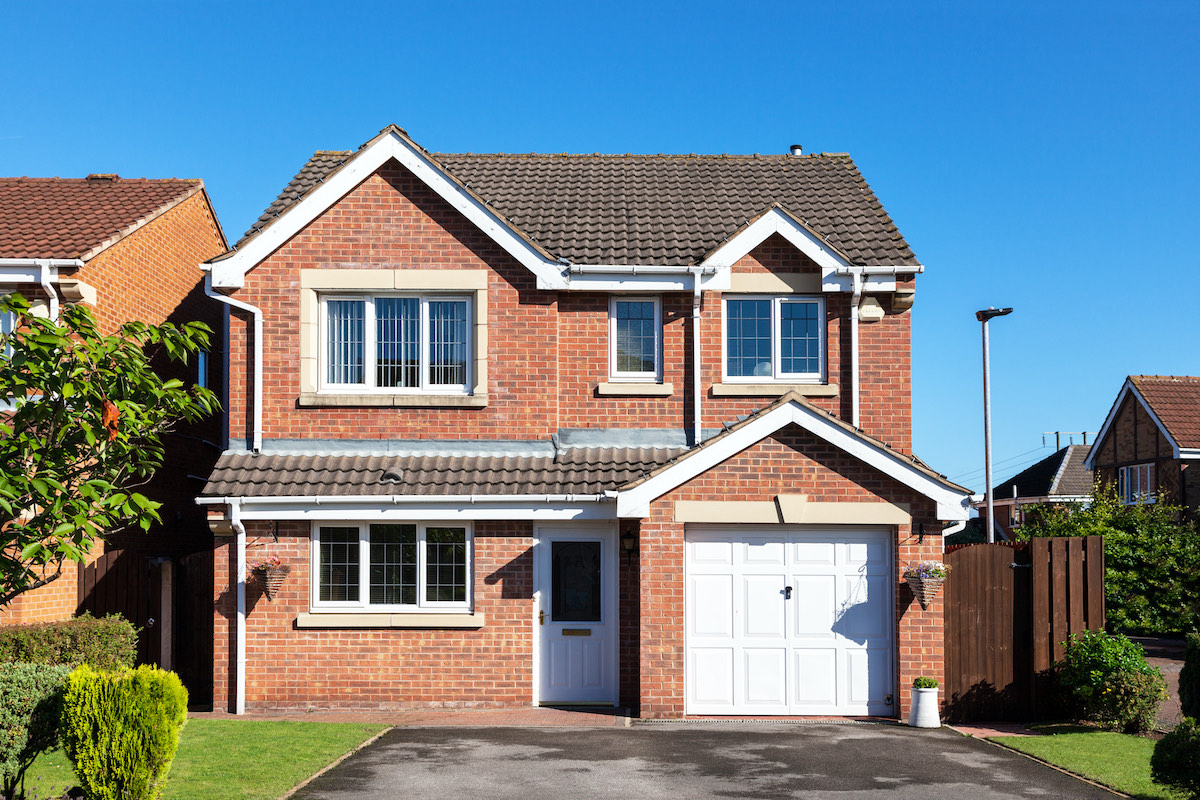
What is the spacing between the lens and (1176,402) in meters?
34.8

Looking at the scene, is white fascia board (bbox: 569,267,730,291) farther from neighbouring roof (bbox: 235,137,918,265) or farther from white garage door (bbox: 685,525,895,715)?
white garage door (bbox: 685,525,895,715)

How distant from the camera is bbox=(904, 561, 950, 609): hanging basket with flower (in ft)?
45.4

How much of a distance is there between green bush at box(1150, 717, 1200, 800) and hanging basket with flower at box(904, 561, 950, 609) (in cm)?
472

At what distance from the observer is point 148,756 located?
28.5 feet

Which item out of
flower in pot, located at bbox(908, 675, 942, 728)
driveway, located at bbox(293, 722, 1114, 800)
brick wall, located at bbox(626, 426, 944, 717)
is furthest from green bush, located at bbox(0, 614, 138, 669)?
flower in pot, located at bbox(908, 675, 942, 728)

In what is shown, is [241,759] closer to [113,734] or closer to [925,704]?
[113,734]


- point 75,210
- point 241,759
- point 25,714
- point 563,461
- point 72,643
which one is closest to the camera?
point 25,714

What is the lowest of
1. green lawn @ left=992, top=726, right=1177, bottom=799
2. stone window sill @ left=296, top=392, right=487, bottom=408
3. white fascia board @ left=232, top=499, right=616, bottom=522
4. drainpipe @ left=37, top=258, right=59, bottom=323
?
green lawn @ left=992, top=726, right=1177, bottom=799

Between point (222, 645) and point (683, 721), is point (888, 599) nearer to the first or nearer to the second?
point (683, 721)

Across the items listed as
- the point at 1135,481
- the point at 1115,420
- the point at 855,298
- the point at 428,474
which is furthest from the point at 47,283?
the point at 1115,420

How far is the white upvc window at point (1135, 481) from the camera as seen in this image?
3566 cm

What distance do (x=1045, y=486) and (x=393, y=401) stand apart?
1463 inches

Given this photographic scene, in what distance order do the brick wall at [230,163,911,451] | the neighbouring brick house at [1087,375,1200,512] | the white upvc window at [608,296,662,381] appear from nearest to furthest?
the brick wall at [230,163,911,451] → the white upvc window at [608,296,662,381] → the neighbouring brick house at [1087,375,1200,512]

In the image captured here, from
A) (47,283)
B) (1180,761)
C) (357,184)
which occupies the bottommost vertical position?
(1180,761)
